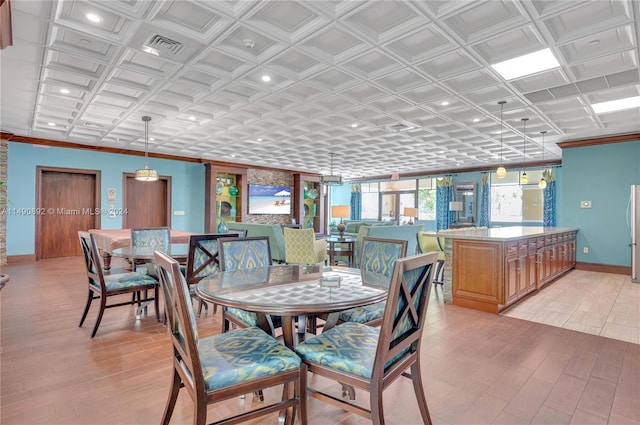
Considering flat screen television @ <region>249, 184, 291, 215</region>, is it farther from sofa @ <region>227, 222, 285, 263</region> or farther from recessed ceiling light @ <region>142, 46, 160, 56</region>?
recessed ceiling light @ <region>142, 46, 160, 56</region>

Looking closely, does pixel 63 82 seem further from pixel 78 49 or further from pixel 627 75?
pixel 627 75

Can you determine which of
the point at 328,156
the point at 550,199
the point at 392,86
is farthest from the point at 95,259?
the point at 550,199

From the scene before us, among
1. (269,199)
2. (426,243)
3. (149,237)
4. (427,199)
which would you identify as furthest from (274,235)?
(427,199)

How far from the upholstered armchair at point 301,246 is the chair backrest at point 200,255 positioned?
255cm

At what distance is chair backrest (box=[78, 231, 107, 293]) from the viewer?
9.59 feet

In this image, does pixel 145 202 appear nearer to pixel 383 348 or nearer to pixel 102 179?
pixel 102 179

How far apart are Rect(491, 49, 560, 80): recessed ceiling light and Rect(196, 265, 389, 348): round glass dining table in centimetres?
270

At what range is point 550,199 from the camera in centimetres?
927

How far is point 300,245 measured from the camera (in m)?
5.88

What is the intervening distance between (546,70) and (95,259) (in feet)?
15.8

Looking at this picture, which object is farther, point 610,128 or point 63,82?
point 610,128

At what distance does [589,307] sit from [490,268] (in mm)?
1409

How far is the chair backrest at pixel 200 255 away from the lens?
3180 mm

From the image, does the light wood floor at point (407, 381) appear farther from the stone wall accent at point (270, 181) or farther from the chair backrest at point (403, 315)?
the stone wall accent at point (270, 181)
